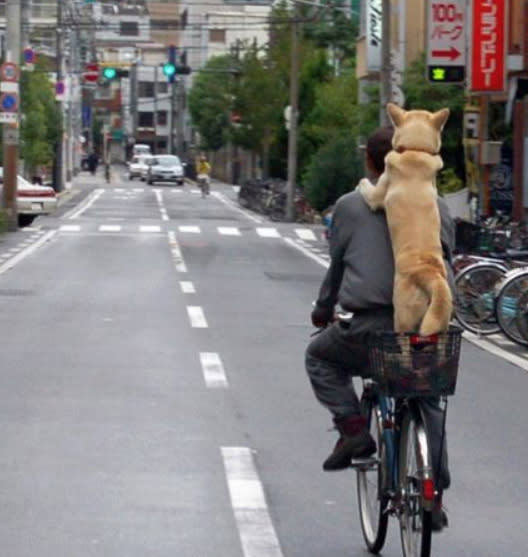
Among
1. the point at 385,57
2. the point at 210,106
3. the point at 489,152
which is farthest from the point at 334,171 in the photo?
the point at 210,106

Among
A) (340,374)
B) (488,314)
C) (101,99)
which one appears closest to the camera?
(340,374)

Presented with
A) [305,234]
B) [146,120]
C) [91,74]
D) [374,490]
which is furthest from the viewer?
[146,120]

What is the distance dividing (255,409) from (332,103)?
41.6 meters

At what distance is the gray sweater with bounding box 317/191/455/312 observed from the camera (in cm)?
649

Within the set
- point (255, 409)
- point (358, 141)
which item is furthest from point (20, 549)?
point (358, 141)

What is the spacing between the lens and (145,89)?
169 m

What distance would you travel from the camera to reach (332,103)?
171 ft

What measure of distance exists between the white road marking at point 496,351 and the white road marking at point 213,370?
262cm

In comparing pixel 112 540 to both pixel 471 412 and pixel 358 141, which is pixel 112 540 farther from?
pixel 358 141

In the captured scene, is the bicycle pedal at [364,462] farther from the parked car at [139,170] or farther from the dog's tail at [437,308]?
the parked car at [139,170]

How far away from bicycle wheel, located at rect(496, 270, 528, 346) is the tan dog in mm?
9543

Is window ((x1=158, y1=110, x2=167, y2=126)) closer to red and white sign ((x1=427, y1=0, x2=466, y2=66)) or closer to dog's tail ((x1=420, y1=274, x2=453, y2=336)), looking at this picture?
red and white sign ((x1=427, y1=0, x2=466, y2=66))

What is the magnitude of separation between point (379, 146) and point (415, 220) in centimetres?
43

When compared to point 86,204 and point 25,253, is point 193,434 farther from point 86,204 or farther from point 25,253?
point 86,204
